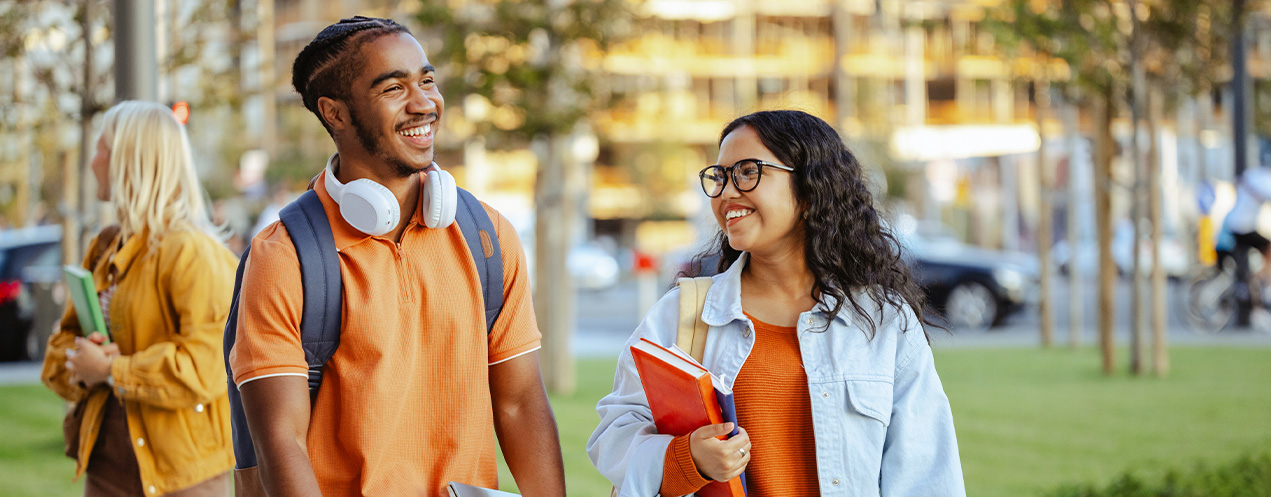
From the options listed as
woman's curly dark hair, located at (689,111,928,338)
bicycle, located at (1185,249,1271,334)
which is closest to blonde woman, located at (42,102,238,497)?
woman's curly dark hair, located at (689,111,928,338)

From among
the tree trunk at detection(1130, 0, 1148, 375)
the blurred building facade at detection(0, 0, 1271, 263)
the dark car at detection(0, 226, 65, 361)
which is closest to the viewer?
the tree trunk at detection(1130, 0, 1148, 375)

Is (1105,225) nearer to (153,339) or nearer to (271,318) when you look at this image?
(153,339)

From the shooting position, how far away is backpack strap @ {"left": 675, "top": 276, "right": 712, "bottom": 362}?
260 cm

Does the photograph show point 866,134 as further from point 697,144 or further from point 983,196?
point 697,144

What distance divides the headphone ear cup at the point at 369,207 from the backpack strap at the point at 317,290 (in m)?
0.06

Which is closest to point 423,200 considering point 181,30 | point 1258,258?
point 181,30

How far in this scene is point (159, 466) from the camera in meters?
3.26

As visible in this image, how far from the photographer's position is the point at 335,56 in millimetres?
2211

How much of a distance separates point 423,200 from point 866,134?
3602 cm

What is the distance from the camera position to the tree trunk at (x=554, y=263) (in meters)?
9.80

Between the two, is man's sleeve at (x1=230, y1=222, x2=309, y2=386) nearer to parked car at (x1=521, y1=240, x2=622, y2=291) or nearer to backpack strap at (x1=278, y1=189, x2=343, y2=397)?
backpack strap at (x1=278, y1=189, x2=343, y2=397)

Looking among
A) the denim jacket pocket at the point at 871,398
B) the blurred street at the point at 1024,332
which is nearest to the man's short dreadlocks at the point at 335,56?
→ the denim jacket pocket at the point at 871,398

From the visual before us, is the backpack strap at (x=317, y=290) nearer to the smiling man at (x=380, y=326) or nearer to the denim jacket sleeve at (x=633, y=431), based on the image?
the smiling man at (x=380, y=326)

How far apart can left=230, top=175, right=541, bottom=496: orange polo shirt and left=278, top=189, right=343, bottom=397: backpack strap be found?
16 millimetres
